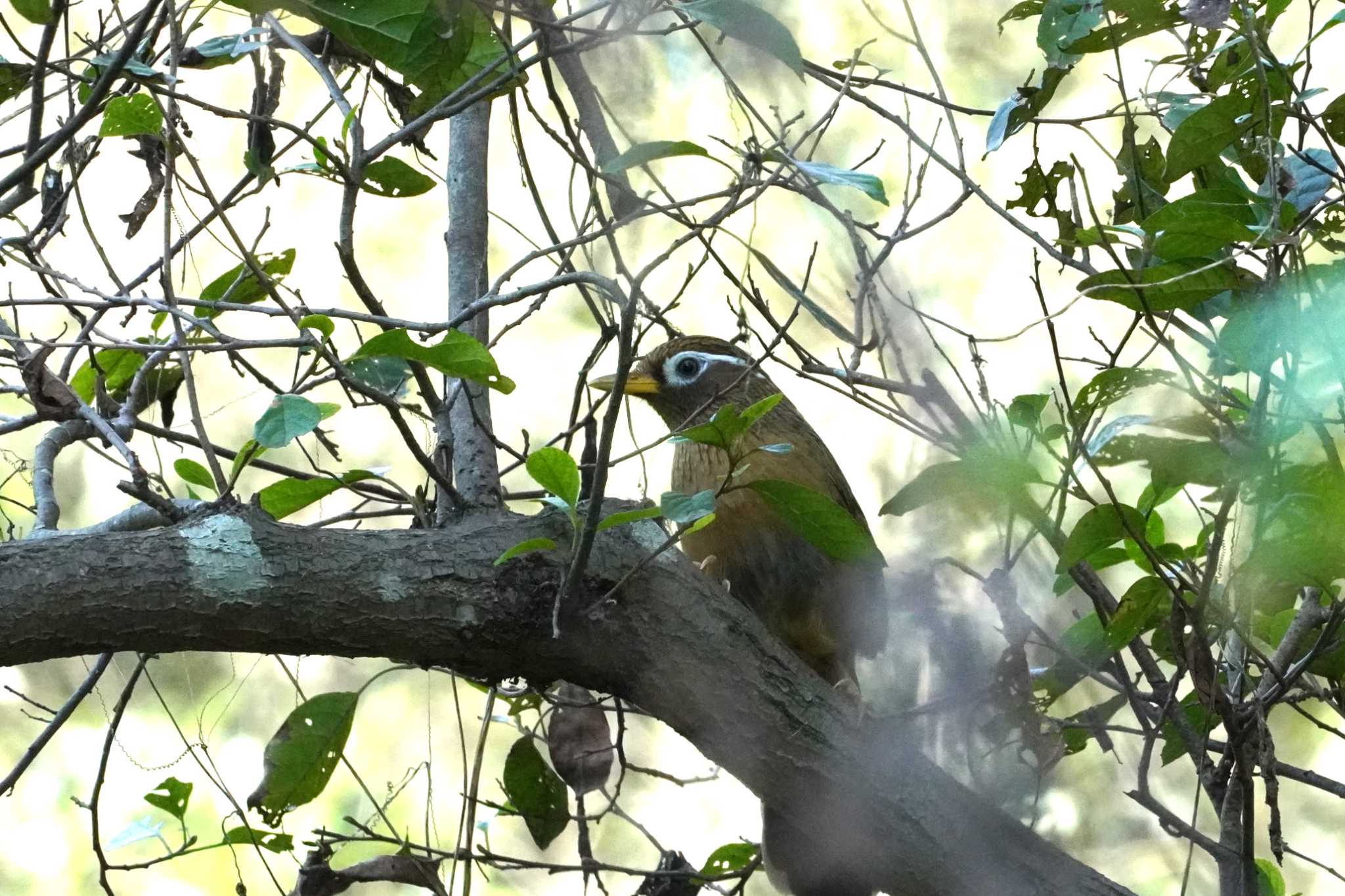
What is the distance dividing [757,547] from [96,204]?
9.74 feet

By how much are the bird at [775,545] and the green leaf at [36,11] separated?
3.71 ft

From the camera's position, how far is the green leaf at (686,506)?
166 centimetres

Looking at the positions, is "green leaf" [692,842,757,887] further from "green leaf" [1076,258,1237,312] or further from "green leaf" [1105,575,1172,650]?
"green leaf" [1076,258,1237,312]

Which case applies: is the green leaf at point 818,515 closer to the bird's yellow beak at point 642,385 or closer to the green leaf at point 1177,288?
the green leaf at point 1177,288

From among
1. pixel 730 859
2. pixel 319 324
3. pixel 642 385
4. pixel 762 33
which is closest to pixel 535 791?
pixel 730 859

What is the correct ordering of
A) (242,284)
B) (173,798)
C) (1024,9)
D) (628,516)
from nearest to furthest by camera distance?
(628,516) < (1024,9) < (173,798) < (242,284)

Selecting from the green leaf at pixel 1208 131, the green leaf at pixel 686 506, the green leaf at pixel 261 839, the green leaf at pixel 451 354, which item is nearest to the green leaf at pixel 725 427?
the green leaf at pixel 686 506

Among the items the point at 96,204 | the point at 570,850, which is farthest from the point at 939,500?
the point at 96,204

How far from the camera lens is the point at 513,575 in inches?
75.9

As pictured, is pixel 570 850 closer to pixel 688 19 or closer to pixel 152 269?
pixel 152 269

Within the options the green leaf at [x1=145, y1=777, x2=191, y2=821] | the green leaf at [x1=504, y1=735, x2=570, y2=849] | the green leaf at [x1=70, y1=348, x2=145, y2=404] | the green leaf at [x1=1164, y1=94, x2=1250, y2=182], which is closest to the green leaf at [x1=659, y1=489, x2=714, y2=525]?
the green leaf at [x1=1164, y1=94, x2=1250, y2=182]

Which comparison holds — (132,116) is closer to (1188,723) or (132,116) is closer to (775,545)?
(775,545)

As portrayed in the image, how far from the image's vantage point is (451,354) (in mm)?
1908

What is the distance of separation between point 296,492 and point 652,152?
1.05m
